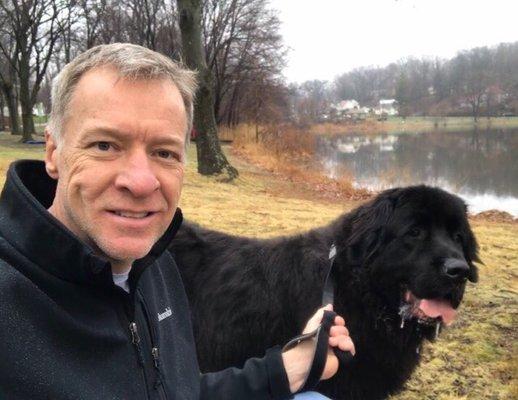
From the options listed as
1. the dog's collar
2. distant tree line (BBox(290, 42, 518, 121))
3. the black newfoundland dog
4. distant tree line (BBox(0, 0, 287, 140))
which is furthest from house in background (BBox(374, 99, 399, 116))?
the dog's collar

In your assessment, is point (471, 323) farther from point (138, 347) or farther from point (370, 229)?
point (138, 347)

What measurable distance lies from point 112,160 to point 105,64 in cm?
32

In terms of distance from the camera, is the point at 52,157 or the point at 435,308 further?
the point at 435,308

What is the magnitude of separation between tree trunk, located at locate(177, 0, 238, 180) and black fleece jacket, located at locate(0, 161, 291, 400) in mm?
13606

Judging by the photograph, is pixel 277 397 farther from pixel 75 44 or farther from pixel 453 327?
pixel 75 44

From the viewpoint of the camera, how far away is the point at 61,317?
4.63ft

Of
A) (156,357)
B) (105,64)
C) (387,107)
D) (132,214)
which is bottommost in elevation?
(156,357)

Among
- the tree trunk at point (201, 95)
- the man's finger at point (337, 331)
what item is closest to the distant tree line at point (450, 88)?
the tree trunk at point (201, 95)

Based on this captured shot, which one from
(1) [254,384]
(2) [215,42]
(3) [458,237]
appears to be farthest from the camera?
(2) [215,42]

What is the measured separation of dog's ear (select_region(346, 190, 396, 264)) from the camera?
3320 millimetres

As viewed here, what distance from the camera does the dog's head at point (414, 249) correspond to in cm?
312

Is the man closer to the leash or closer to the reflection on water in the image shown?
the leash

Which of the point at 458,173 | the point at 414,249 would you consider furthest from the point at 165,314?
the point at 458,173

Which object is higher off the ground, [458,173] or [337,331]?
[337,331]
